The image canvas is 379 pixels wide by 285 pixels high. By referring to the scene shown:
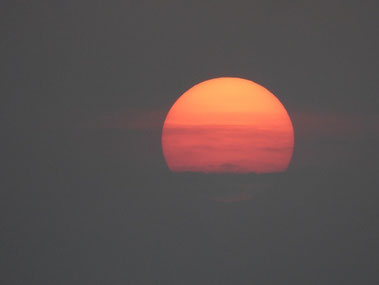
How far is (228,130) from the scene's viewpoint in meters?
5.12

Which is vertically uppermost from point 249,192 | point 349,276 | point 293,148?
point 293,148

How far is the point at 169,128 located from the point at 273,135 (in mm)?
839

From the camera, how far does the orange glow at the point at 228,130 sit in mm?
5012

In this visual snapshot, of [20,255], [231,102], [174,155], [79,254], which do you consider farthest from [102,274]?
[231,102]

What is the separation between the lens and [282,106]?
4977 mm

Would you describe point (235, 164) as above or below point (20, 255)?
above

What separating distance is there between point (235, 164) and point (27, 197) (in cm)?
168

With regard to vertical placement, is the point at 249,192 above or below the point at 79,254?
above

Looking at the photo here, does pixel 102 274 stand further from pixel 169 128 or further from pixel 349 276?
pixel 349 276

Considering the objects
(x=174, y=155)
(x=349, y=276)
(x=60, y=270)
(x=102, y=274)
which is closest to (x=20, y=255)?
(x=60, y=270)

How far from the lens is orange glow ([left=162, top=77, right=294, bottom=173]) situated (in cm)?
501

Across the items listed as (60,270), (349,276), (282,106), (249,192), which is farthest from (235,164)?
(60,270)

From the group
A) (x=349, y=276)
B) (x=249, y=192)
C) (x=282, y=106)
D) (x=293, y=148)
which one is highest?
(x=282, y=106)

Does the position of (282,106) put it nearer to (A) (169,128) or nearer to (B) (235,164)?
(B) (235,164)
